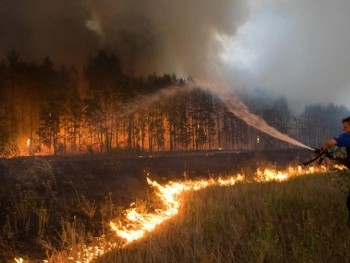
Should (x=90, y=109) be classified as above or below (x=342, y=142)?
above

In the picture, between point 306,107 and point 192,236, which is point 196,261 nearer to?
point 192,236

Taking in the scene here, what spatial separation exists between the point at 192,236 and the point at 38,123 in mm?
52124

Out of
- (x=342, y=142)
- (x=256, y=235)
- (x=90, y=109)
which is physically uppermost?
(x=90, y=109)

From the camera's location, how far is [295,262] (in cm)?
648

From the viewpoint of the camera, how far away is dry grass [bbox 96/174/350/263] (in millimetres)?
6832

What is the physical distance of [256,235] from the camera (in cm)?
814

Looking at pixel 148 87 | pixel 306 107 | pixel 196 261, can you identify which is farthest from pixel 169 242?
pixel 306 107

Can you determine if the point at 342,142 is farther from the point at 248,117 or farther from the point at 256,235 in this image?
the point at 248,117

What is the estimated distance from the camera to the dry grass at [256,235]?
6.83 meters

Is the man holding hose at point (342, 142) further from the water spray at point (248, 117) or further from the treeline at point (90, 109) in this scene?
the treeline at point (90, 109)

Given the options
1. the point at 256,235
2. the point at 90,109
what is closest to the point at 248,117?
the point at 90,109

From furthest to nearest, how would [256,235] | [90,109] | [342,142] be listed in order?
[90,109], [256,235], [342,142]

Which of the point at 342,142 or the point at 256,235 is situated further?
the point at 256,235

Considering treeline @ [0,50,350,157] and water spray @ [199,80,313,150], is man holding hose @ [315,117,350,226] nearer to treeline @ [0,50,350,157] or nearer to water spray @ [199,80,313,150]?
water spray @ [199,80,313,150]
